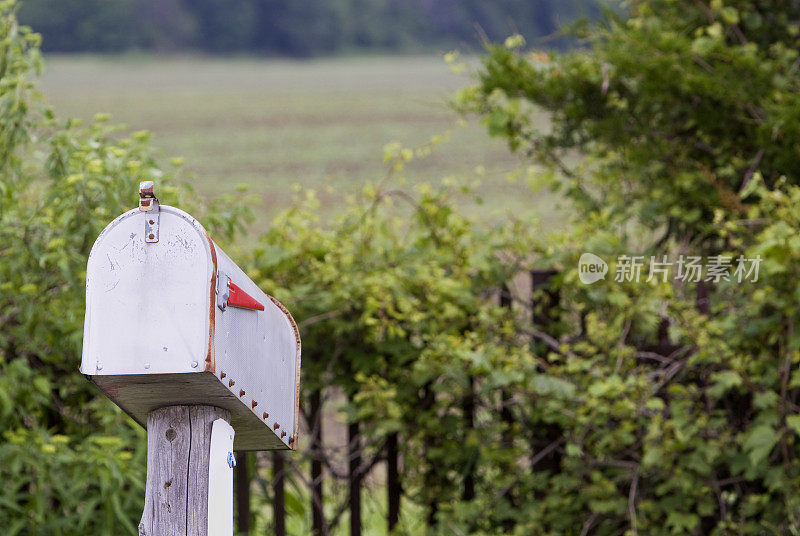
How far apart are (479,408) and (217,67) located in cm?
5304

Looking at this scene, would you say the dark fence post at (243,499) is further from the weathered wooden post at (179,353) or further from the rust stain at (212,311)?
the rust stain at (212,311)

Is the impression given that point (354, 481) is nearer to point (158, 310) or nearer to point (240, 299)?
point (240, 299)

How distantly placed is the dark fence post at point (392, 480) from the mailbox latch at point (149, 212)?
208 cm

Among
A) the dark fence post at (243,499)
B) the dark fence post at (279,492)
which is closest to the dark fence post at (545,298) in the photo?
the dark fence post at (279,492)

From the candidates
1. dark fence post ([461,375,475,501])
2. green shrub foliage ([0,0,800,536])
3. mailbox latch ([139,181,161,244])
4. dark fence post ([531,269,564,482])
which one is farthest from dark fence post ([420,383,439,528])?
mailbox latch ([139,181,161,244])

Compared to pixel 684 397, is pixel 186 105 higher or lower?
higher

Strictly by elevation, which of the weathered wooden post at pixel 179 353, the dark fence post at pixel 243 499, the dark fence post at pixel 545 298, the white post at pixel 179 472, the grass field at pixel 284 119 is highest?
the grass field at pixel 284 119

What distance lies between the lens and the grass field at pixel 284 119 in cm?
2327

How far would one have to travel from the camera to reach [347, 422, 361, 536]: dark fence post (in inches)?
139

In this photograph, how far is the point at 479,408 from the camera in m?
3.60

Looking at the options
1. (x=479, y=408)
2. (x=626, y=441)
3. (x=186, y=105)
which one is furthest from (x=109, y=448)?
(x=186, y=105)

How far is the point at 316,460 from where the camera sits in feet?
11.6

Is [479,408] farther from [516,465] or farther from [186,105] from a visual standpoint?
[186,105]

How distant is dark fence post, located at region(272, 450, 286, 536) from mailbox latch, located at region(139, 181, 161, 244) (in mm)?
1842
